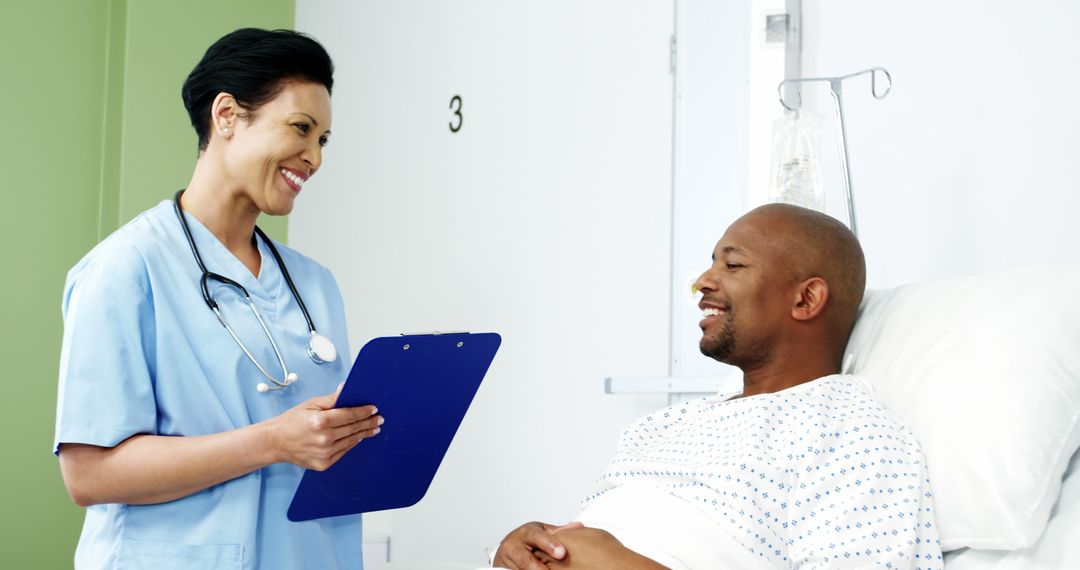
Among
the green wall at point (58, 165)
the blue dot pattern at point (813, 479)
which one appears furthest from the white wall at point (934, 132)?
the green wall at point (58, 165)

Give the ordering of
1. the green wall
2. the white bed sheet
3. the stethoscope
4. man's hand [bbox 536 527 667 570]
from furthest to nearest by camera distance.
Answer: the green wall → the stethoscope → man's hand [bbox 536 527 667 570] → the white bed sheet

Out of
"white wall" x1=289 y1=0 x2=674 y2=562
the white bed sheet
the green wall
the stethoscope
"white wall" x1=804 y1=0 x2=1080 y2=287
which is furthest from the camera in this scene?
the green wall

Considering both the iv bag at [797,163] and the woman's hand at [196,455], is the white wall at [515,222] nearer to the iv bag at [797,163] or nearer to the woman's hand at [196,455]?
the iv bag at [797,163]

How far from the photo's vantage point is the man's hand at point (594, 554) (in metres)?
1.18

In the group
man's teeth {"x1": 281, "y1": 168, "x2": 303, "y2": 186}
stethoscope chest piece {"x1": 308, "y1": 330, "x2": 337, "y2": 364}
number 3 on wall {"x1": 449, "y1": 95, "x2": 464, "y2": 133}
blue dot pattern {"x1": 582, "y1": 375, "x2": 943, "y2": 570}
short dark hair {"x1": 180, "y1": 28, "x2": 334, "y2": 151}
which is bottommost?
blue dot pattern {"x1": 582, "y1": 375, "x2": 943, "y2": 570}

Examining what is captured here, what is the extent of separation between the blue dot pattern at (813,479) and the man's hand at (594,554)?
10cm

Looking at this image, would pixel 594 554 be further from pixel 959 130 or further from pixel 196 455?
pixel 959 130

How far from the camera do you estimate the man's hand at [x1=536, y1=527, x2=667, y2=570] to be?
1178mm

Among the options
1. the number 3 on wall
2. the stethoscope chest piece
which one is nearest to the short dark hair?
the stethoscope chest piece

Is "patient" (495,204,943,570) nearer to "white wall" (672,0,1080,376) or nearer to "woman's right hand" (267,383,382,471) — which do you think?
"woman's right hand" (267,383,382,471)

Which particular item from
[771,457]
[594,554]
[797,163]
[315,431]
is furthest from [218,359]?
[797,163]

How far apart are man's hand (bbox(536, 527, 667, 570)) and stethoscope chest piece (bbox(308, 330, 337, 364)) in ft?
1.47

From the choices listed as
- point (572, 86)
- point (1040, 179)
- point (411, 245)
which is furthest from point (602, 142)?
point (1040, 179)

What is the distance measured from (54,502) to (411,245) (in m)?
1.15
